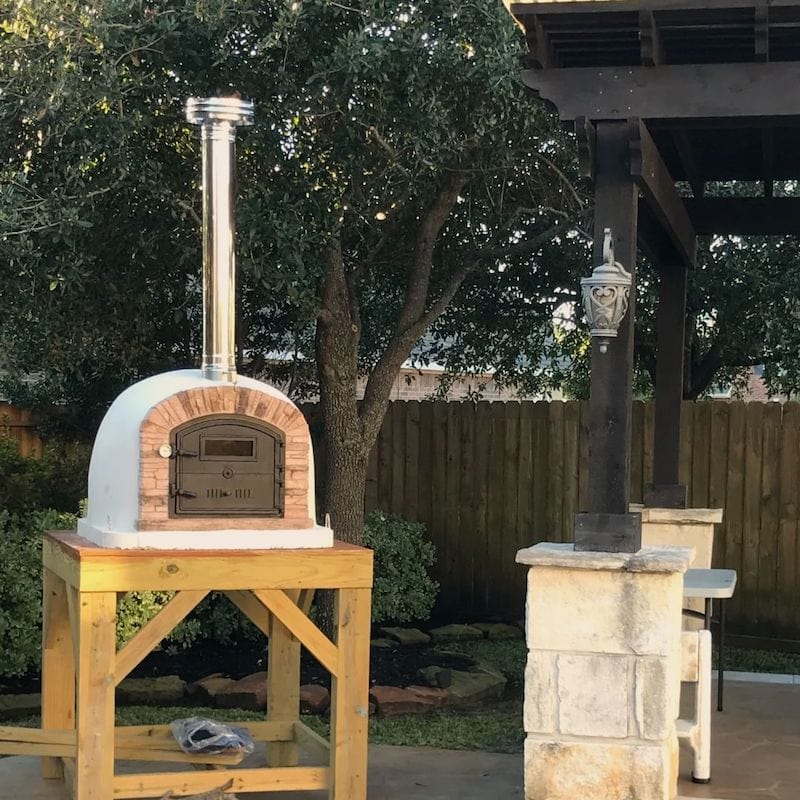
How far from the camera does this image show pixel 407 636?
9.08 metres

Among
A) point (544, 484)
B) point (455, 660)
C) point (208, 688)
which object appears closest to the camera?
point (208, 688)

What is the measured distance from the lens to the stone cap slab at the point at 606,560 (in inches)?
185

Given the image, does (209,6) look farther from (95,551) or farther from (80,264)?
(95,551)

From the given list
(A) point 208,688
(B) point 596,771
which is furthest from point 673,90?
(A) point 208,688

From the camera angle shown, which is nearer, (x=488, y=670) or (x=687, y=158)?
(x=687, y=158)

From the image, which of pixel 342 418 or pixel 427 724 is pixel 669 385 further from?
pixel 427 724

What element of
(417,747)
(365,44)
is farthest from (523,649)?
(365,44)

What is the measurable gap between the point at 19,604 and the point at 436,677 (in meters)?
2.56

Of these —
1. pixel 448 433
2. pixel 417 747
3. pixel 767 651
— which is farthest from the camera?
pixel 448 433

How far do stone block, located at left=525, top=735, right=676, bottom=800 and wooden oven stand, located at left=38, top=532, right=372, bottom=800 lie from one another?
76 cm

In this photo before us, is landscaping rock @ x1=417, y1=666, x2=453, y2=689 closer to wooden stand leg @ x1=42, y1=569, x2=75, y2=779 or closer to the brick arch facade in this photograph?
wooden stand leg @ x1=42, y1=569, x2=75, y2=779

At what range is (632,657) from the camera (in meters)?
4.74

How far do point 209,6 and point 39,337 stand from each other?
3080mm

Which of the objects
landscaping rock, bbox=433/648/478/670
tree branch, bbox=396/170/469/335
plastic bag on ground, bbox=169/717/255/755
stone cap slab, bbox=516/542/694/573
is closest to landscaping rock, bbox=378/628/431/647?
landscaping rock, bbox=433/648/478/670
